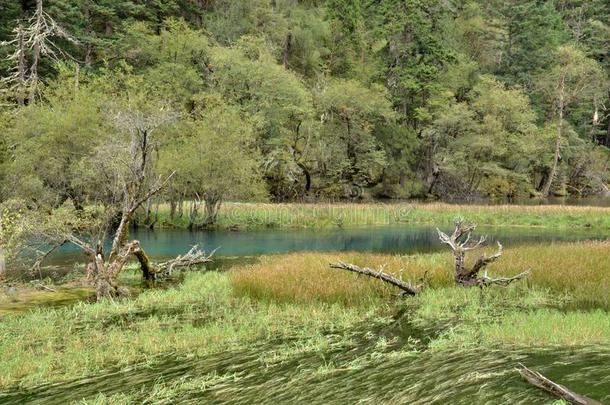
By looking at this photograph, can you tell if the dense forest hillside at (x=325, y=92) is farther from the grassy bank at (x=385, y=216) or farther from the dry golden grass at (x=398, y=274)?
the dry golden grass at (x=398, y=274)

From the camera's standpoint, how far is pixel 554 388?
6492mm

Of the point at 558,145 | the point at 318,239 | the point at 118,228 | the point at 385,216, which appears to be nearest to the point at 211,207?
the point at 318,239

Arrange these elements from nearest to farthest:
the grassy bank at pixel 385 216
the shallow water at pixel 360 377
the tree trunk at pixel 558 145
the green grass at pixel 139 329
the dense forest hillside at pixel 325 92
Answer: the shallow water at pixel 360 377, the green grass at pixel 139 329, the dense forest hillside at pixel 325 92, the grassy bank at pixel 385 216, the tree trunk at pixel 558 145

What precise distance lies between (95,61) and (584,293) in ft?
179

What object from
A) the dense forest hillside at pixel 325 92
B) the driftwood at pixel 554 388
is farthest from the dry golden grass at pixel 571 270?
the dense forest hillside at pixel 325 92

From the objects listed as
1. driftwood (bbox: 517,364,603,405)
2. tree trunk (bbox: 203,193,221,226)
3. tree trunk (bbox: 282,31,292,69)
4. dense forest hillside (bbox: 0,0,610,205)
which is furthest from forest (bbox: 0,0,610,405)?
tree trunk (bbox: 282,31,292,69)

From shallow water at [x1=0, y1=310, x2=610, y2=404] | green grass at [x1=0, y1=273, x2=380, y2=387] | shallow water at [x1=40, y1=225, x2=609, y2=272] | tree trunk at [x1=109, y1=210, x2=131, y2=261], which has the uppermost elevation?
tree trunk at [x1=109, y1=210, x2=131, y2=261]

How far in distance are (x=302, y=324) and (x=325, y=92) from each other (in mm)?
51382

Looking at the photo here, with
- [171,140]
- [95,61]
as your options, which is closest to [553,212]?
[171,140]

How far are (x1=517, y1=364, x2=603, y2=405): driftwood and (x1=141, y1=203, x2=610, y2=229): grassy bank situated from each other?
3328cm

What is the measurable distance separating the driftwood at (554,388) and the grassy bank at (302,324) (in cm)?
180

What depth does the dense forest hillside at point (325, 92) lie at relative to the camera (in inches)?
1533

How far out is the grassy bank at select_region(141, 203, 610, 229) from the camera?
39562 mm

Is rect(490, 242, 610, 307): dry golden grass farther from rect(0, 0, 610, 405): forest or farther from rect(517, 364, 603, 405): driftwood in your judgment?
rect(517, 364, 603, 405): driftwood
